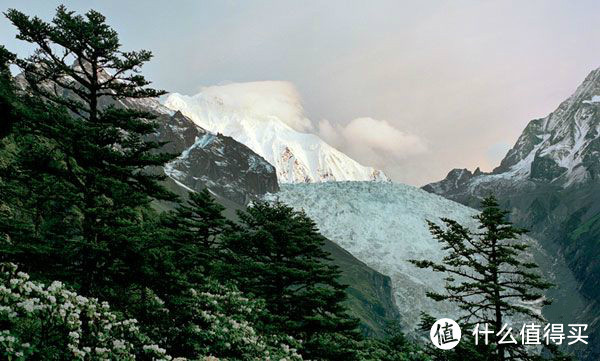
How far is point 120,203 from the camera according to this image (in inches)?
692

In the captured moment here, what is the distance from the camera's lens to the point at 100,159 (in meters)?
18.7

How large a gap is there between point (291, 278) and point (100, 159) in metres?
11.9

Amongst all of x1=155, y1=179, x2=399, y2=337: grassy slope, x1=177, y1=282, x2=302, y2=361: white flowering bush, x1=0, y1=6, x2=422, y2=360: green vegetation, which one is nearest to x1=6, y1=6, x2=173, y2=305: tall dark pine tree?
A: x1=0, y1=6, x2=422, y2=360: green vegetation

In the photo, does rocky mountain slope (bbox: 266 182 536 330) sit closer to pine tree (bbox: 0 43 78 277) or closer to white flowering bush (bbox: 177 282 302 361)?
pine tree (bbox: 0 43 78 277)

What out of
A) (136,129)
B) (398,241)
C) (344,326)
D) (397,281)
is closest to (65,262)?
(136,129)

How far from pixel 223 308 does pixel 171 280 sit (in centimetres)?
215

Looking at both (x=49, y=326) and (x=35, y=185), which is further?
(x=35, y=185)

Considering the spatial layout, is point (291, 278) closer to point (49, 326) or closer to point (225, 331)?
point (225, 331)

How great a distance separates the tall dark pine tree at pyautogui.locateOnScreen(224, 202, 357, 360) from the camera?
23.2 metres

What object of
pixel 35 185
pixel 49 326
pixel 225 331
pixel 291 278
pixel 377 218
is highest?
pixel 377 218

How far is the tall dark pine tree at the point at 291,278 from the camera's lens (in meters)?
23.2

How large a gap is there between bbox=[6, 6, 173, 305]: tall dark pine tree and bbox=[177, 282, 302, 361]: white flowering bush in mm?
3076

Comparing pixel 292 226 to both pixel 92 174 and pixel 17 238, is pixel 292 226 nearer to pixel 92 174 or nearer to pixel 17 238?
pixel 92 174

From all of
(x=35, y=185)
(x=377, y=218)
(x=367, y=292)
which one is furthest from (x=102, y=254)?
(x=377, y=218)
